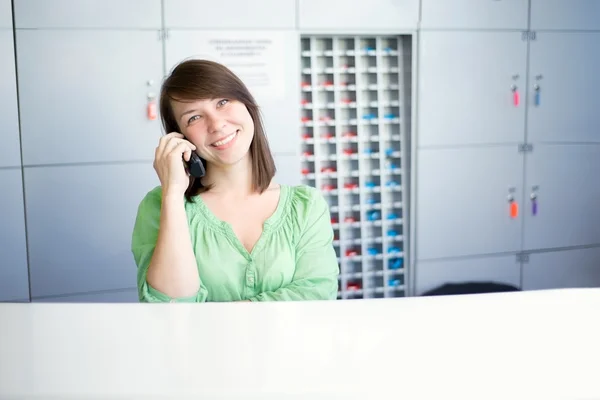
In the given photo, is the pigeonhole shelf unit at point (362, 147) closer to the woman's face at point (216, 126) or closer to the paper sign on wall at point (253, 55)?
the paper sign on wall at point (253, 55)

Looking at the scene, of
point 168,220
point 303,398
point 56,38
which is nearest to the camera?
point 303,398

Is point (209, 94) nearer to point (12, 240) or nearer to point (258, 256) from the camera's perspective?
point (258, 256)

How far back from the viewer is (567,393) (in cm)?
51

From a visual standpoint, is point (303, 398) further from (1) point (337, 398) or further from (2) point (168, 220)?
(2) point (168, 220)

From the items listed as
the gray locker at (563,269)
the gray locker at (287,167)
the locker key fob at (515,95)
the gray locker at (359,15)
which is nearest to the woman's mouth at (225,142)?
the gray locker at (287,167)

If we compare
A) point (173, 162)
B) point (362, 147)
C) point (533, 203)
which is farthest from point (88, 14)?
point (533, 203)

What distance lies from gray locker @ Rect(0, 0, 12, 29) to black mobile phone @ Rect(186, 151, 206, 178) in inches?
77.8

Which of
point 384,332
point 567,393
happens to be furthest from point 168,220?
point 567,393

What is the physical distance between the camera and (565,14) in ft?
13.1

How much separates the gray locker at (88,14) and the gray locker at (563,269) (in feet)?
8.84

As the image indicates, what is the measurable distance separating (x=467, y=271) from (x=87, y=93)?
2.40m

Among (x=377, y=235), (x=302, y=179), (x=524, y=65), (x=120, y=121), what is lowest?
(x=377, y=235)

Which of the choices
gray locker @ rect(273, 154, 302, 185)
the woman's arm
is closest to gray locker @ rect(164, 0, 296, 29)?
gray locker @ rect(273, 154, 302, 185)

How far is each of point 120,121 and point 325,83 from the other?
1.23 meters
